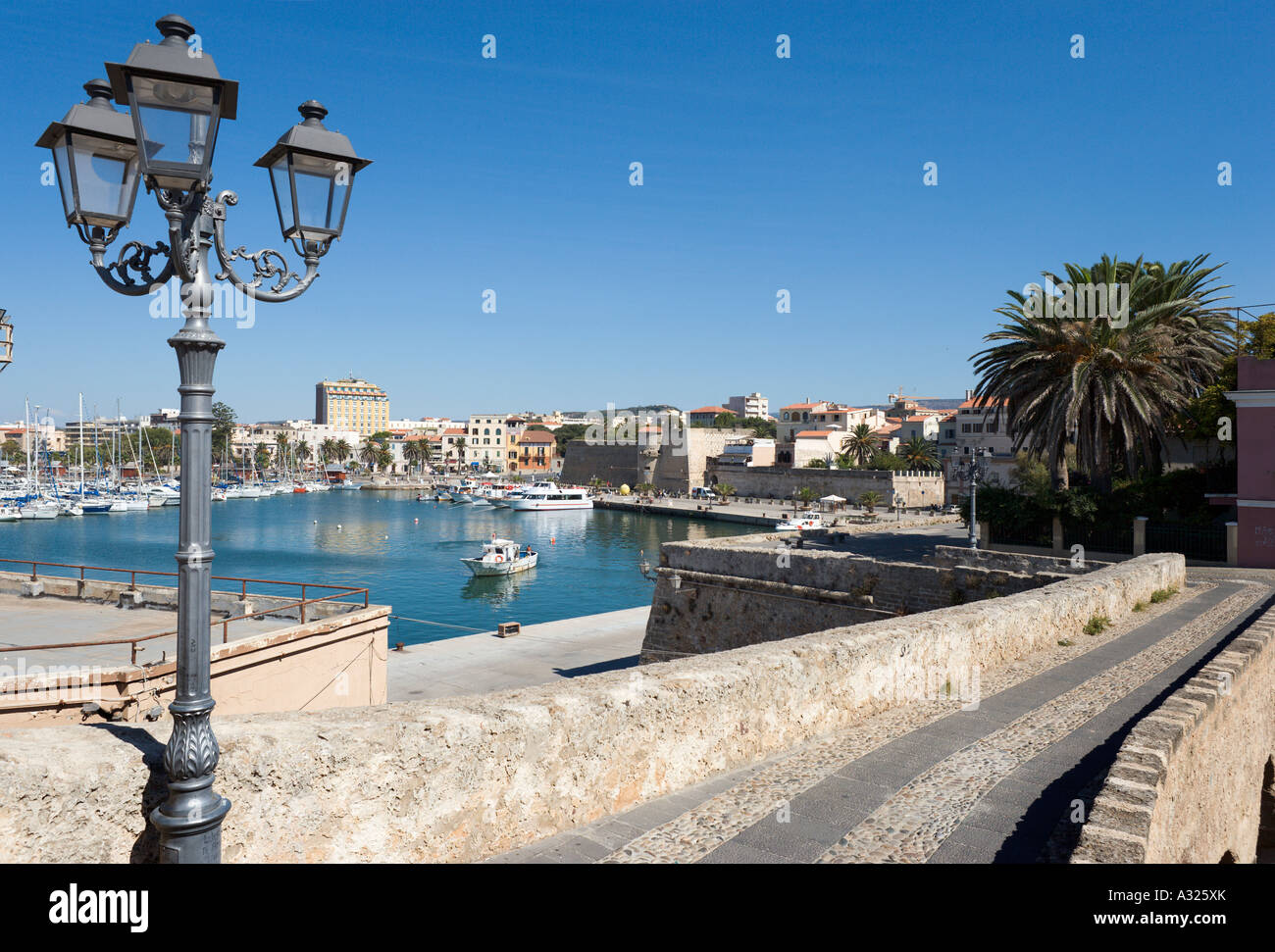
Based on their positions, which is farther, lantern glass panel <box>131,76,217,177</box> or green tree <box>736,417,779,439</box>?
green tree <box>736,417,779,439</box>

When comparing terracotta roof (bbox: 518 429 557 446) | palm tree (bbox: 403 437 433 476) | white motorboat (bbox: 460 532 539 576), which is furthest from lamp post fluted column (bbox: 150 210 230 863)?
terracotta roof (bbox: 518 429 557 446)

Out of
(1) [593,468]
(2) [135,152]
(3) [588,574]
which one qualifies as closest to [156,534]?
(3) [588,574]

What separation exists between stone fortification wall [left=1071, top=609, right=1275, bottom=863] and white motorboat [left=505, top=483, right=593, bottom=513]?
80237 mm

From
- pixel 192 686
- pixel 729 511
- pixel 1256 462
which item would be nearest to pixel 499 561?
pixel 729 511

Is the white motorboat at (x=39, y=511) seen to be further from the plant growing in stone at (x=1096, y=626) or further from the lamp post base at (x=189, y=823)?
the lamp post base at (x=189, y=823)

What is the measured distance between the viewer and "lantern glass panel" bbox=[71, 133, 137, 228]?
149 inches

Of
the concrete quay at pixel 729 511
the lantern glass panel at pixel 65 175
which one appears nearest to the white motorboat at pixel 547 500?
the concrete quay at pixel 729 511

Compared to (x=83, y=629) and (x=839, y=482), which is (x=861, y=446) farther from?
(x=83, y=629)

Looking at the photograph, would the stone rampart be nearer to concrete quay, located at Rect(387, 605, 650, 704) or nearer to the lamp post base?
concrete quay, located at Rect(387, 605, 650, 704)

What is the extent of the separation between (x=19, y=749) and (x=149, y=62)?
9.13 ft

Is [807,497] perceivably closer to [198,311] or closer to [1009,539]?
[1009,539]

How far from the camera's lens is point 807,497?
80.6 m

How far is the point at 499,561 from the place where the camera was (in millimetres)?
47906

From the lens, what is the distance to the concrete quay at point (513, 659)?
→ 22734 millimetres
